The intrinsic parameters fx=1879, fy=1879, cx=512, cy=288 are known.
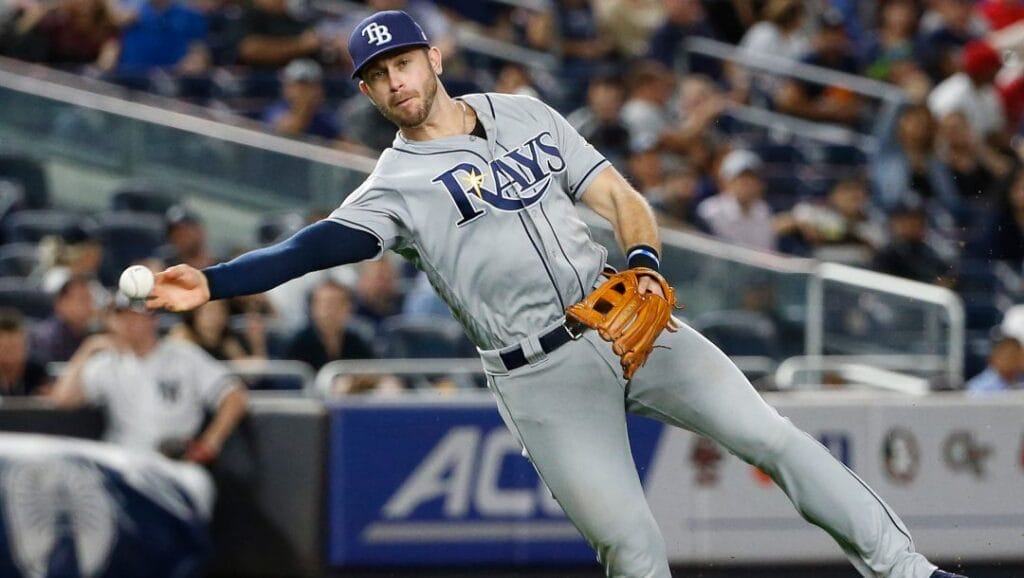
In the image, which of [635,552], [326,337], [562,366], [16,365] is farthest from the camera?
[326,337]

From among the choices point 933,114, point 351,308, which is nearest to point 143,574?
point 351,308

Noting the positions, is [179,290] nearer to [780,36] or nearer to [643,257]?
[643,257]

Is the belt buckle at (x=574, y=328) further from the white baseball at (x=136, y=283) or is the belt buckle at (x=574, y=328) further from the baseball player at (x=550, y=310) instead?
the white baseball at (x=136, y=283)

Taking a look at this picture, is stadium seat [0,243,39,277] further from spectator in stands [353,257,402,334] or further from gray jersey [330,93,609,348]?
gray jersey [330,93,609,348]

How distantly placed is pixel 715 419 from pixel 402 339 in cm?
513

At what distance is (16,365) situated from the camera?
30.3 ft

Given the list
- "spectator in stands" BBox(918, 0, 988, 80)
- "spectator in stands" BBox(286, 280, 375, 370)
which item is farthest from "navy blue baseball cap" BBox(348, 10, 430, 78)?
"spectator in stands" BBox(918, 0, 988, 80)

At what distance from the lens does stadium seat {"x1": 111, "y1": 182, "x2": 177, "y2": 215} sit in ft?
36.4

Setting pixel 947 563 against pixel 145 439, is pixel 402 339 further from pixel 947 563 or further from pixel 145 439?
pixel 947 563

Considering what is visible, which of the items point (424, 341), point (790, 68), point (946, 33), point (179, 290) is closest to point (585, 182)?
point (179, 290)

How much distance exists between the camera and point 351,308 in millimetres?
10336

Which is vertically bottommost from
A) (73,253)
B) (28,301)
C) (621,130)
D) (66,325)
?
(66,325)

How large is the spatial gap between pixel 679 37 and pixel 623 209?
9.00 metres

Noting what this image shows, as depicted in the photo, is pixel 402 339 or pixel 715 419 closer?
pixel 715 419
